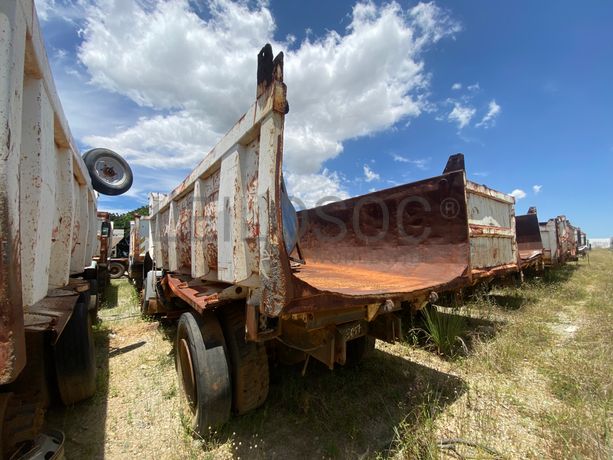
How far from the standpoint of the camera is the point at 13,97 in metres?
1.06

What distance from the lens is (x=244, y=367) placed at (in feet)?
6.94

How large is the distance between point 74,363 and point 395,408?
2767 mm

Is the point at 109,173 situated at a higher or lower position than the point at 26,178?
higher

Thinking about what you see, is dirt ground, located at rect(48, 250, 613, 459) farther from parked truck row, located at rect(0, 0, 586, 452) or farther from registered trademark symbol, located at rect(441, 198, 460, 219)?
registered trademark symbol, located at rect(441, 198, 460, 219)

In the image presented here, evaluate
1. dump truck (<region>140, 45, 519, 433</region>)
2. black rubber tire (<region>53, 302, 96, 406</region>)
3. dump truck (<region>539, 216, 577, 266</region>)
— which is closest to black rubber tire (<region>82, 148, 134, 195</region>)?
dump truck (<region>140, 45, 519, 433</region>)

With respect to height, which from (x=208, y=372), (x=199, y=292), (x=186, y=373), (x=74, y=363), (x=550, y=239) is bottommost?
(x=186, y=373)


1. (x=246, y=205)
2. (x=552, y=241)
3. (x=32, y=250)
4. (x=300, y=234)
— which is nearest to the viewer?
(x=32, y=250)

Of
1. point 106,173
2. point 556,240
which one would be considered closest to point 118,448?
point 106,173

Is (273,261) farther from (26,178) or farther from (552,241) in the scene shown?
(552,241)

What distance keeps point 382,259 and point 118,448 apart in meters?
3.12

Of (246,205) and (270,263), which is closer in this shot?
(270,263)

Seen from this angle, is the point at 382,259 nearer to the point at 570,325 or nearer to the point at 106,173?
the point at 570,325

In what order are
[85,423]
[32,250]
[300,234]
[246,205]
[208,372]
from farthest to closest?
[300,234] < [85,423] < [208,372] < [246,205] < [32,250]

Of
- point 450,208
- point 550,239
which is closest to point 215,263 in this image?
point 450,208
